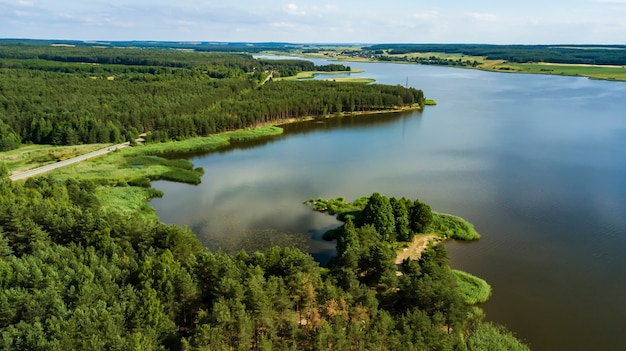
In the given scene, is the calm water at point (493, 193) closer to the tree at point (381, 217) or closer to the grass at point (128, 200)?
the grass at point (128, 200)

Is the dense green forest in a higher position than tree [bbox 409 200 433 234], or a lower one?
higher

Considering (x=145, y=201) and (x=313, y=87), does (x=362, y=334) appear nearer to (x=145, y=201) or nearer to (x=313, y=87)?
(x=145, y=201)

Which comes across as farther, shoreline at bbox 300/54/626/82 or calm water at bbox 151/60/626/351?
A: shoreline at bbox 300/54/626/82

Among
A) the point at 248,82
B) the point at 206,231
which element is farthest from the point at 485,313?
the point at 248,82

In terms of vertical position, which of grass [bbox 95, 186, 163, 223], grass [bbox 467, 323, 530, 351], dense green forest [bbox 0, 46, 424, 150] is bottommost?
grass [bbox 467, 323, 530, 351]

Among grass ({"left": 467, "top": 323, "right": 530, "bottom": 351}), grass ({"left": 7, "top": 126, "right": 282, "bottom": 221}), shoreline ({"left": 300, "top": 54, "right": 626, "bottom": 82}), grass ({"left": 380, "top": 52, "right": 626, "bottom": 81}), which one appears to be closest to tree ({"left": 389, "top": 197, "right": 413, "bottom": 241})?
grass ({"left": 467, "top": 323, "right": 530, "bottom": 351})

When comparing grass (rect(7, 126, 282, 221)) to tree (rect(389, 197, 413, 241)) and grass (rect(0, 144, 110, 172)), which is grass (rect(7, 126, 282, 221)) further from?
tree (rect(389, 197, 413, 241))

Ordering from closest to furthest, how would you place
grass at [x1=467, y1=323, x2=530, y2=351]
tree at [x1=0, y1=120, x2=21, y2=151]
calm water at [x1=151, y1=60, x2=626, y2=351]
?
grass at [x1=467, y1=323, x2=530, y2=351], calm water at [x1=151, y1=60, x2=626, y2=351], tree at [x1=0, y1=120, x2=21, y2=151]
